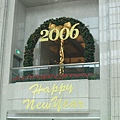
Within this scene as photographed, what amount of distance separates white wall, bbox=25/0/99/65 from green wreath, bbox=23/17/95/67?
99cm

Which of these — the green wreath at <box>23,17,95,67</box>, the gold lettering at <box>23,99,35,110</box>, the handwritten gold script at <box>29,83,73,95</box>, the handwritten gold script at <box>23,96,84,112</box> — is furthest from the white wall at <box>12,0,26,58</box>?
the handwritten gold script at <box>23,96,84,112</box>

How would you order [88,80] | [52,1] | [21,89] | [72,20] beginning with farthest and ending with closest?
[52,1]
[72,20]
[21,89]
[88,80]

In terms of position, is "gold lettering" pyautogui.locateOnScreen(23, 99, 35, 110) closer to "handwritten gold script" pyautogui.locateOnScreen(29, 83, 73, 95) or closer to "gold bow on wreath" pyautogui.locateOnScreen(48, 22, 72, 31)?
"handwritten gold script" pyautogui.locateOnScreen(29, 83, 73, 95)

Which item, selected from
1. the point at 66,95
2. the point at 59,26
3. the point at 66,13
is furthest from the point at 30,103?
the point at 66,13

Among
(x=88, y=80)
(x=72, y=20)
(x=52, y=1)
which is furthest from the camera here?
(x=52, y=1)

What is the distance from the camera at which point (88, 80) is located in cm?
1245

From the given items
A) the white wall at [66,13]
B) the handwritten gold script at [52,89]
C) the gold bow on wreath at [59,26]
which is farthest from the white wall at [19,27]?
the handwritten gold script at [52,89]

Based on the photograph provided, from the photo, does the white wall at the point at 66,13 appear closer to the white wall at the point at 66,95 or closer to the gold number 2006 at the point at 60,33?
the gold number 2006 at the point at 60,33

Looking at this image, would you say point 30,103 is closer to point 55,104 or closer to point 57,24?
point 55,104

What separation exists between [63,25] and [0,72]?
3951mm

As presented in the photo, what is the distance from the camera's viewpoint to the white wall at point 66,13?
604 inches

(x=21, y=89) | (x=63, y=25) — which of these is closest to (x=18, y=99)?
(x=21, y=89)

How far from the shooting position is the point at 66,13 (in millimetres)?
16000

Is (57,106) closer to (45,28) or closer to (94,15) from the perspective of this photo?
(45,28)
